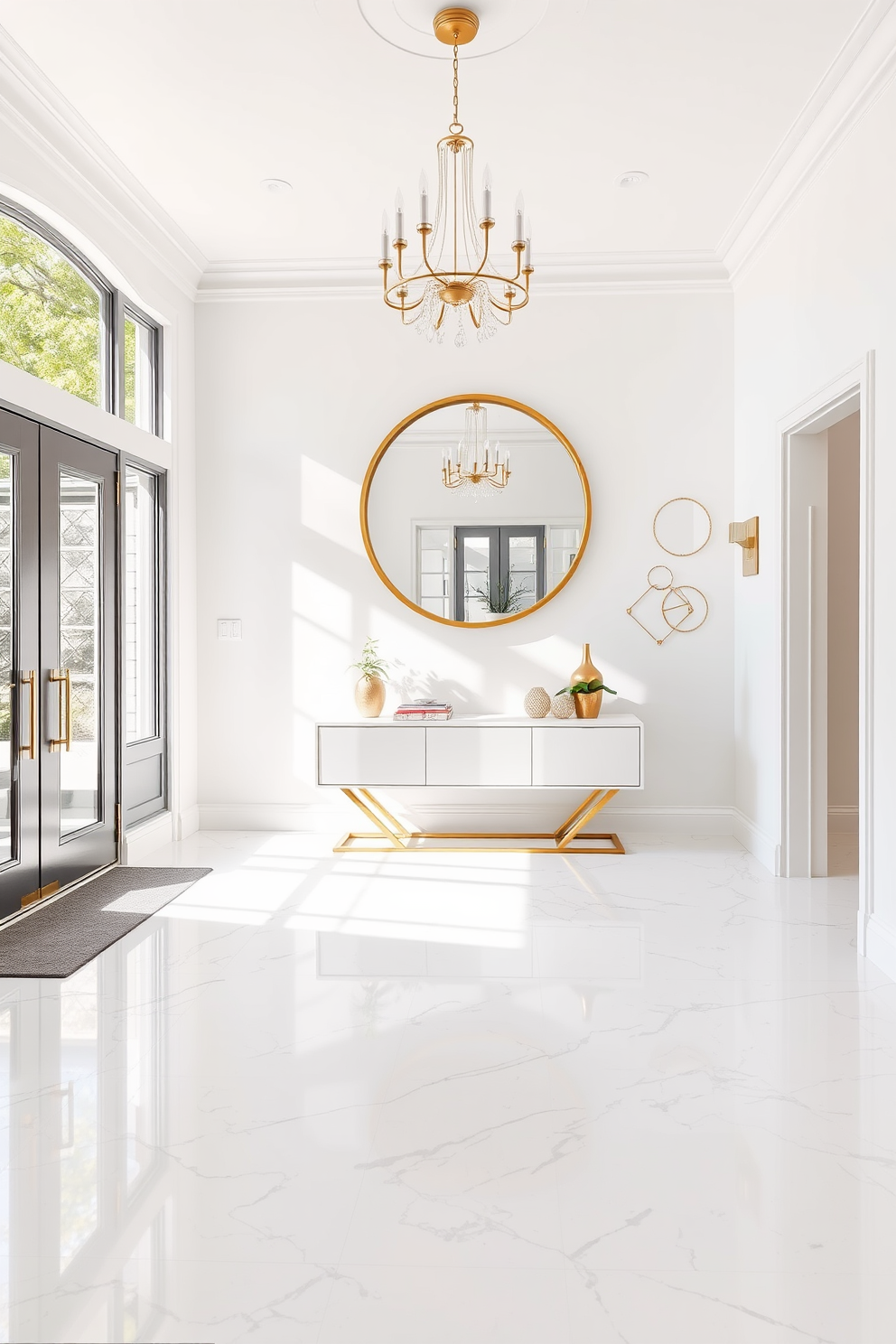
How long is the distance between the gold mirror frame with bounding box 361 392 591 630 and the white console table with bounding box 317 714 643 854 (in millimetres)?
635

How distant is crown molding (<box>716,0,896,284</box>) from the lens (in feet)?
9.50

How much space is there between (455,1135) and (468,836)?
9.46 feet

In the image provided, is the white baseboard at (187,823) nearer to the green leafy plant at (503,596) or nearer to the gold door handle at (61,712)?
the gold door handle at (61,712)

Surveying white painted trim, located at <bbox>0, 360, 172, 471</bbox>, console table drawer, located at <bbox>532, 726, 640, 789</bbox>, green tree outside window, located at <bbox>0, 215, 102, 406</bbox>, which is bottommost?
console table drawer, located at <bbox>532, 726, 640, 789</bbox>

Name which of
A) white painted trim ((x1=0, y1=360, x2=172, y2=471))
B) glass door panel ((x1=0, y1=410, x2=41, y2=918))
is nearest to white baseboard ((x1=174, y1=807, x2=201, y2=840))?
glass door panel ((x1=0, y1=410, x2=41, y2=918))

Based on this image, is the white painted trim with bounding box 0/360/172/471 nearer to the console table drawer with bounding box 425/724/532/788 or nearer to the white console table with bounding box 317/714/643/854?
the white console table with bounding box 317/714/643/854

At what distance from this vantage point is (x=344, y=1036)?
245 cm

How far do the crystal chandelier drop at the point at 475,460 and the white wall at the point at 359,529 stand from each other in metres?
0.21

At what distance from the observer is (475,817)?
492cm

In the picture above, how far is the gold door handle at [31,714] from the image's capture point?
136 inches

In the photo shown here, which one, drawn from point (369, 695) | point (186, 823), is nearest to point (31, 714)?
point (186, 823)

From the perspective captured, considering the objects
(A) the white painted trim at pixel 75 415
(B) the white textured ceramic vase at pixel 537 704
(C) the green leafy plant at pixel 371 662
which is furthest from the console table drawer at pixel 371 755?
(A) the white painted trim at pixel 75 415

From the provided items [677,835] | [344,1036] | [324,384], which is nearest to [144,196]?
[324,384]

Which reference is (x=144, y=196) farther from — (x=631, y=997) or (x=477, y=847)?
(x=631, y=997)
